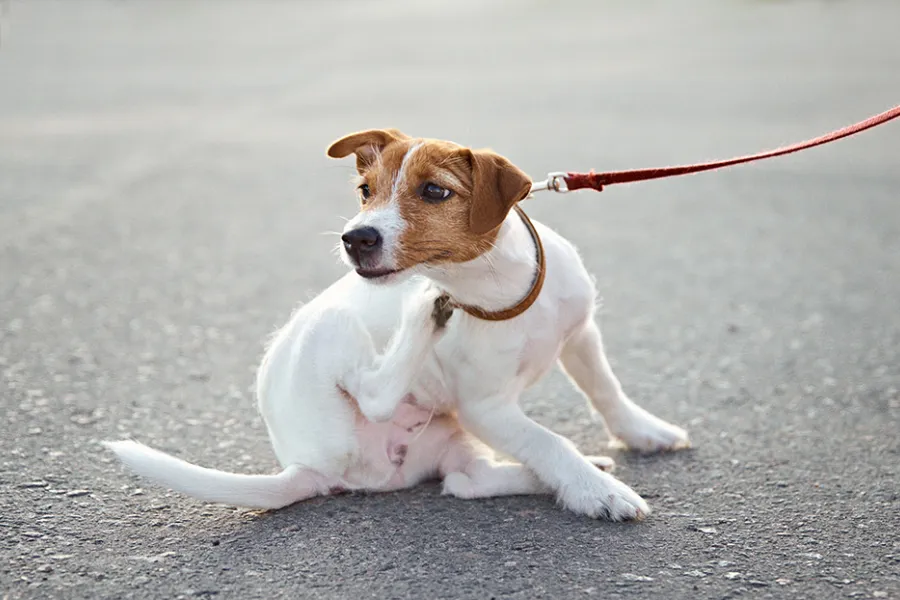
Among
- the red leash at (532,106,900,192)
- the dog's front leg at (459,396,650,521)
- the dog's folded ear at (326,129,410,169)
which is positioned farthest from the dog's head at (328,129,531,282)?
the dog's front leg at (459,396,650,521)

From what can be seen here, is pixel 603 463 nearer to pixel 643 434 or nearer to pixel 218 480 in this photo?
pixel 643 434

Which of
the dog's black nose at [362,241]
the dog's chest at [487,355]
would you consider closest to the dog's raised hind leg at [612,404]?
the dog's chest at [487,355]

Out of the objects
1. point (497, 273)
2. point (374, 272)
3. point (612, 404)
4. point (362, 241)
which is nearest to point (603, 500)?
point (612, 404)

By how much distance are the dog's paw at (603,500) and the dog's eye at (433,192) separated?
1.10 m

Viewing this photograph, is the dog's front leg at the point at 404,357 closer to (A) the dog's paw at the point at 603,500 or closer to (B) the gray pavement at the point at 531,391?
(B) the gray pavement at the point at 531,391

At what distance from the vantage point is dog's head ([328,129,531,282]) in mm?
3506

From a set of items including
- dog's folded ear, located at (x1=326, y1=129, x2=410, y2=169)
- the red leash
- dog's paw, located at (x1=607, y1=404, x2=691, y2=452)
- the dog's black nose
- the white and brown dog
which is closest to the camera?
the dog's black nose

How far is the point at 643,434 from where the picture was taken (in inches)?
179

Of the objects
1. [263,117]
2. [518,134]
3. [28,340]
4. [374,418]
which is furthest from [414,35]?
[374,418]

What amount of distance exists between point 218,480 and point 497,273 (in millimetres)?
1167

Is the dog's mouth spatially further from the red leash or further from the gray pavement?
the gray pavement

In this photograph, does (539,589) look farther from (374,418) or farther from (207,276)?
(207,276)

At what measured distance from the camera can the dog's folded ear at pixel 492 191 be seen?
355 centimetres

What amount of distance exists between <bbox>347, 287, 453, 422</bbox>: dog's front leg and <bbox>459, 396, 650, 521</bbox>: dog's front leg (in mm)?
255
